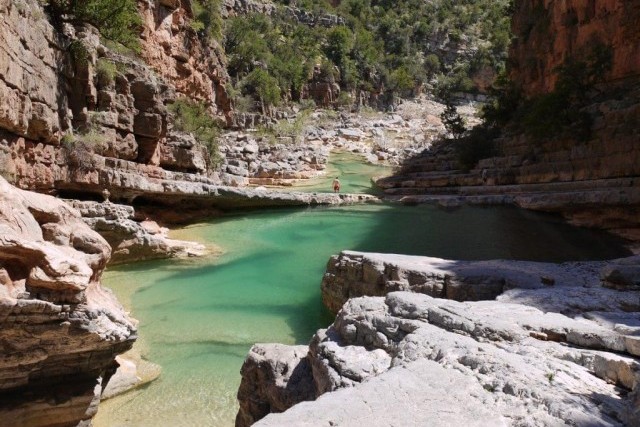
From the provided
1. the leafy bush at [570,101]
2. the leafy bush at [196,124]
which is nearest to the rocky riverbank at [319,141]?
the leafy bush at [196,124]

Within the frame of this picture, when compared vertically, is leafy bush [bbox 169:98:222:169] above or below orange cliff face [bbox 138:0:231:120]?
below

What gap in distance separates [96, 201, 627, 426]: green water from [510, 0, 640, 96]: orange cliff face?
987 centimetres

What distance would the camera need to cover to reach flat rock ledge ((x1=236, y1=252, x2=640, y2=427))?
2.33 metres

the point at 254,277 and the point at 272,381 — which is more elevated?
the point at 272,381

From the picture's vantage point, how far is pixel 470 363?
288cm

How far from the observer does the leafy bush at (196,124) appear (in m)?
17.6

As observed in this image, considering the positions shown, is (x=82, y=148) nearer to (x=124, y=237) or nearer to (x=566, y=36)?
(x=124, y=237)

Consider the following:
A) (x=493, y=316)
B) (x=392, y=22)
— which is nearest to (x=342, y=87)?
(x=392, y=22)

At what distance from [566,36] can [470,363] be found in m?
23.4

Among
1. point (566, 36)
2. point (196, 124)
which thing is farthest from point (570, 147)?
point (196, 124)

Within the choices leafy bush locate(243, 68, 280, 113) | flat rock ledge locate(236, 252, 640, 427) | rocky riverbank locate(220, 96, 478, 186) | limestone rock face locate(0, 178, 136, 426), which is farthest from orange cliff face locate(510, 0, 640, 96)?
leafy bush locate(243, 68, 280, 113)

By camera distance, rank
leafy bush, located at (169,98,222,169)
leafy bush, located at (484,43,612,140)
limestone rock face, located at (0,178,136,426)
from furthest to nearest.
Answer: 1. leafy bush, located at (169,98,222,169)
2. leafy bush, located at (484,43,612,140)
3. limestone rock face, located at (0,178,136,426)

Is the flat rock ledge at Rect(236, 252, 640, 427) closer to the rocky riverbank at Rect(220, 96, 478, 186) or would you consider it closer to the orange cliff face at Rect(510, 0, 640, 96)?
the rocky riverbank at Rect(220, 96, 478, 186)

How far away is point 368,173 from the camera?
29297 mm
